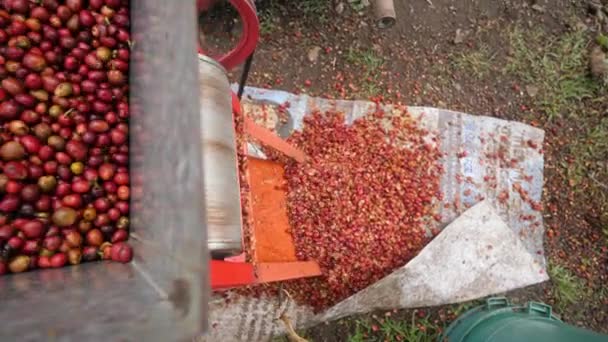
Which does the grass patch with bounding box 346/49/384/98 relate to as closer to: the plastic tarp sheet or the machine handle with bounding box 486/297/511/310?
the plastic tarp sheet

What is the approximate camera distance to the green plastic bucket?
7.66ft

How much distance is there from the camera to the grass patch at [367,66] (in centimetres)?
373

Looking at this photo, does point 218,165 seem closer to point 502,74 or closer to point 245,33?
point 245,33

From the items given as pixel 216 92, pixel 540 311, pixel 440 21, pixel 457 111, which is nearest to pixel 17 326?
pixel 216 92

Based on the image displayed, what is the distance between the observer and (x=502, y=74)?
402cm

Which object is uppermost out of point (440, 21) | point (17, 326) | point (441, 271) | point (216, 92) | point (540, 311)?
point (440, 21)

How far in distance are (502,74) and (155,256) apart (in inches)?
141

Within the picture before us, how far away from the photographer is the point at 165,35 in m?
1.50

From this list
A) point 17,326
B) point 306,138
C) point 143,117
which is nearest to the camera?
point 17,326

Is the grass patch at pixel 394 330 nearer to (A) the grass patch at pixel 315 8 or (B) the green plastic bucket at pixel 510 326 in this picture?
(B) the green plastic bucket at pixel 510 326

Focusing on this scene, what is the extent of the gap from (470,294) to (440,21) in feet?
7.79

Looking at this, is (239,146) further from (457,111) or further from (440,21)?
(440,21)

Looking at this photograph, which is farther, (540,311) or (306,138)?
(306,138)

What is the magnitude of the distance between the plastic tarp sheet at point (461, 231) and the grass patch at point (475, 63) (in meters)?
0.54
